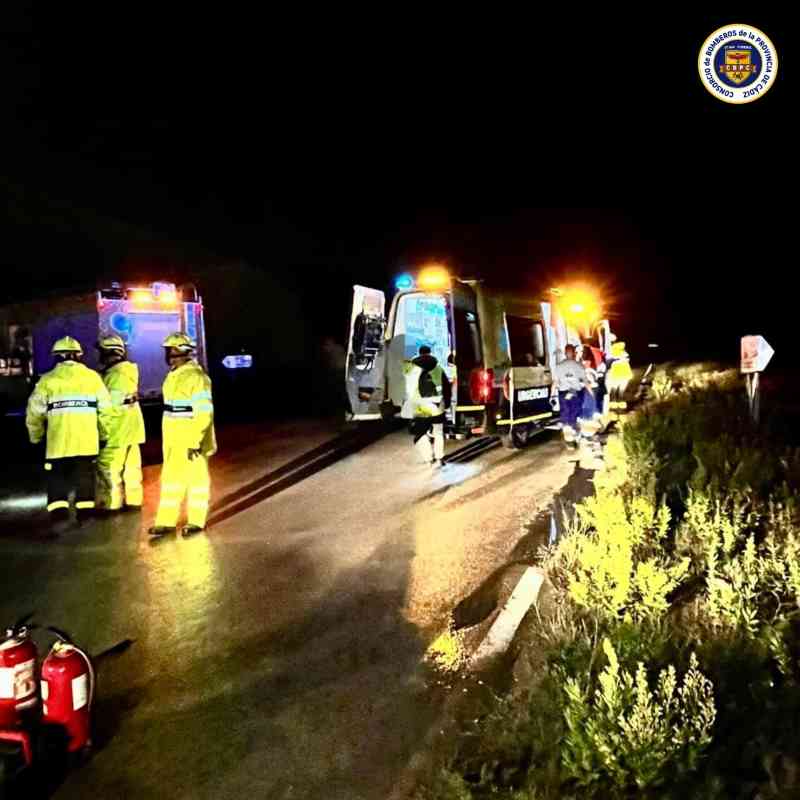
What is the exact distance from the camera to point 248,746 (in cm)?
367

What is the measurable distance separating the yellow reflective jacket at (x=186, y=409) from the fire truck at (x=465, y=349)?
4044 mm

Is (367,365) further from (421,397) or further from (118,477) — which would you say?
(118,477)

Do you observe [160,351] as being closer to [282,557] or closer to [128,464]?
[128,464]

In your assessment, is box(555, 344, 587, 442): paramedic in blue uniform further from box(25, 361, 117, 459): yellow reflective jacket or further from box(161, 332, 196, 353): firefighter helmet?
box(25, 361, 117, 459): yellow reflective jacket

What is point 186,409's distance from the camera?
6961 millimetres

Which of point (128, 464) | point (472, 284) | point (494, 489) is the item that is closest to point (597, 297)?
point (472, 284)

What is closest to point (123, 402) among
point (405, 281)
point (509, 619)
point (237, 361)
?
point (405, 281)

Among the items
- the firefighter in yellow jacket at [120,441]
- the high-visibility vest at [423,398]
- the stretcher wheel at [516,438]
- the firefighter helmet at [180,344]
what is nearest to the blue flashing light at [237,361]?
the stretcher wheel at [516,438]

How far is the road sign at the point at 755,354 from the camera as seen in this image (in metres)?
7.98

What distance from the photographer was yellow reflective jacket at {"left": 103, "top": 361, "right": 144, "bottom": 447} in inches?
322

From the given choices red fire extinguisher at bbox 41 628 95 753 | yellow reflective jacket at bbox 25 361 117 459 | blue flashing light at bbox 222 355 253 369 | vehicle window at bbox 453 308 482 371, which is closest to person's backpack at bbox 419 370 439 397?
vehicle window at bbox 453 308 482 371

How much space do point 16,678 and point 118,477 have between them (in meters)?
5.07

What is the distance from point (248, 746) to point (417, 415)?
6806 mm

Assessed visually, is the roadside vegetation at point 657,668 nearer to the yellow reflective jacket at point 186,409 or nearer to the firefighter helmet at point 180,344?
the yellow reflective jacket at point 186,409
